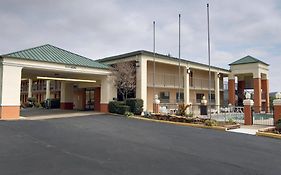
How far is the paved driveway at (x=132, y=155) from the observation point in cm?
629

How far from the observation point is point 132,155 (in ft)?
25.3

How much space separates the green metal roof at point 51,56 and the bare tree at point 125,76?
4.44 feet

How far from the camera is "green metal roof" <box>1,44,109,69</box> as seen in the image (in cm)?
1860

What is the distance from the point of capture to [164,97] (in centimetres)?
2798

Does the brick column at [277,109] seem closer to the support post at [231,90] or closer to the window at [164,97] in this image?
the window at [164,97]

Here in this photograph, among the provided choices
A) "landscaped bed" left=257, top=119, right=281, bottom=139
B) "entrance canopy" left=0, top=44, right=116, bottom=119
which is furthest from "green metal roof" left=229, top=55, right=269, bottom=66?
"landscaped bed" left=257, top=119, right=281, bottom=139

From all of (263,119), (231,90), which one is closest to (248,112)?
(263,119)

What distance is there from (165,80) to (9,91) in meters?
16.2

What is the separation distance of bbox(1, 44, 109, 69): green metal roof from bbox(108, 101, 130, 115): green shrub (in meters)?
3.68

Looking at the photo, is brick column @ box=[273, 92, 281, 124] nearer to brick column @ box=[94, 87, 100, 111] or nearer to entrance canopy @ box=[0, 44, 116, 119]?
entrance canopy @ box=[0, 44, 116, 119]

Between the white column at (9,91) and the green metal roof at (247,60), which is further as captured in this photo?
the green metal roof at (247,60)

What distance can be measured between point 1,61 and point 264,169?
1744cm

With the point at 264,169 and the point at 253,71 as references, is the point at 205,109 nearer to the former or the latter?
the point at 253,71

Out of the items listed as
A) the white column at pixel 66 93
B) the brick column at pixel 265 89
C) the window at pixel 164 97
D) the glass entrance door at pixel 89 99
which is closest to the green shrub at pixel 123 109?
the window at pixel 164 97
